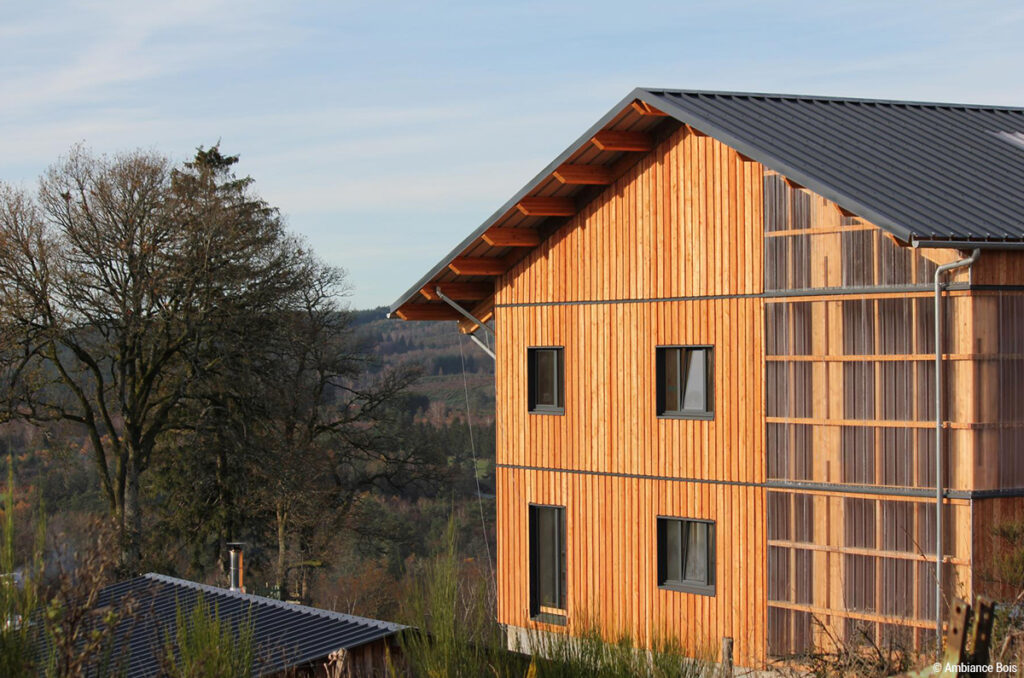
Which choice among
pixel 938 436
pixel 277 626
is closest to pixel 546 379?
pixel 277 626

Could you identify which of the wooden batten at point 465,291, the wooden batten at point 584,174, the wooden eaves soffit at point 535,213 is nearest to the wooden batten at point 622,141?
the wooden eaves soffit at point 535,213

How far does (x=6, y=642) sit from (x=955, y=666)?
3.21m

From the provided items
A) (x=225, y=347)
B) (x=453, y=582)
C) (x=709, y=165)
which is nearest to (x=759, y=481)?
(x=709, y=165)

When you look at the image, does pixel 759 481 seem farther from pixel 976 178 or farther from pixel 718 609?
pixel 976 178

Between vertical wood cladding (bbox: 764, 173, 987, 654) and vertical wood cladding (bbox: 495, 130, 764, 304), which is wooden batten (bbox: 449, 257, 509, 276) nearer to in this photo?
vertical wood cladding (bbox: 495, 130, 764, 304)

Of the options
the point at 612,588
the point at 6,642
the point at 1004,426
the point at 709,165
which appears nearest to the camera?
the point at 6,642

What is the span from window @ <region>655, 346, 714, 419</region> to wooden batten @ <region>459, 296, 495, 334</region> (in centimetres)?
355

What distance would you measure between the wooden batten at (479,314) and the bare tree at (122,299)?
42.5 feet

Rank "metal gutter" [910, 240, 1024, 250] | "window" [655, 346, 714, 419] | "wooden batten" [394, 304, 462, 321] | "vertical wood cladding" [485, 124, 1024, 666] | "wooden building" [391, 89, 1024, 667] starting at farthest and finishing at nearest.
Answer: "wooden batten" [394, 304, 462, 321] → "window" [655, 346, 714, 419] → "vertical wood cladding" [485, 124, 1024, 666] → "wooden building" [391, 89, 1024, 667] → "metal gutter" [910, 240, 1024, 250]

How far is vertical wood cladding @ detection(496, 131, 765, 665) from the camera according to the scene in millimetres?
14516

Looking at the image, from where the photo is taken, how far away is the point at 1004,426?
12695mm

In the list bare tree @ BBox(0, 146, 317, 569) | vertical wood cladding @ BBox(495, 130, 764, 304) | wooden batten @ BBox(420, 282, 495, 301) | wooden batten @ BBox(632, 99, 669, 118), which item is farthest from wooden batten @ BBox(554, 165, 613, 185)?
bare tree @ BBox(0, 146, 317, 569)

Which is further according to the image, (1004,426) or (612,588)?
(612,588)

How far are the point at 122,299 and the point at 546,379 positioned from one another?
15874 mm
